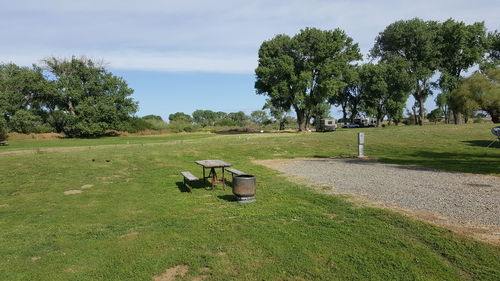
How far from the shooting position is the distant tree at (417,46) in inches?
1975

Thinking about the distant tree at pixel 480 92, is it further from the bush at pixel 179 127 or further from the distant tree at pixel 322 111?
the bush at pixel 179 127

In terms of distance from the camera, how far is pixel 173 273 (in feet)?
14.4

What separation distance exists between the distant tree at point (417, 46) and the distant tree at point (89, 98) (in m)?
44.5

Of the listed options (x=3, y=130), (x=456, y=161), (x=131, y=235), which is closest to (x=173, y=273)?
(x=131, y=235)

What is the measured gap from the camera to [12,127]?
41.2m

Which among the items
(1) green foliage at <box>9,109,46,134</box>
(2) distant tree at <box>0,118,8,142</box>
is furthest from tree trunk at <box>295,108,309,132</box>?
(2) distant tree at <box>0,118,8,142</box>

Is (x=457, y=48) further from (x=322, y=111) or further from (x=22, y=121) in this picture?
(x=22, y=121)

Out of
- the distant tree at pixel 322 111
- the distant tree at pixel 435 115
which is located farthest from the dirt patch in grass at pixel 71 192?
the distant tree at pixel 435 115

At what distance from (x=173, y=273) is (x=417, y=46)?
192 feet

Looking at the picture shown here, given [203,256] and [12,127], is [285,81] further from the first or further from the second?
[203,256]

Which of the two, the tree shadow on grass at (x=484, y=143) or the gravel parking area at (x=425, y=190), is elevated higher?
the tree shadow on grass at (x=484, y=143)

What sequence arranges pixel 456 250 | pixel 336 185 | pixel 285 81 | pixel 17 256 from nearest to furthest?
pixel 456 250 → pixel 17 256 → pixel 336 185 → pixel 285 81

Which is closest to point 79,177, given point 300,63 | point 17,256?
point 17,256

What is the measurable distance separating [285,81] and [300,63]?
4.48m
